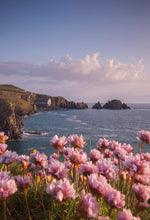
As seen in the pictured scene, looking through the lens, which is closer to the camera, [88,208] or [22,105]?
[88,208]

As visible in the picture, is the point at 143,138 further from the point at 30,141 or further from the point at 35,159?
the point at 30,141

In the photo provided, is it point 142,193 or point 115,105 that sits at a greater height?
point 115,105

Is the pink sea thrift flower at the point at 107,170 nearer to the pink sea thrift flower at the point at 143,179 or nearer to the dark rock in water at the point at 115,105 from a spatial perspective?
the pink sea thrift flower at the point at 143,179

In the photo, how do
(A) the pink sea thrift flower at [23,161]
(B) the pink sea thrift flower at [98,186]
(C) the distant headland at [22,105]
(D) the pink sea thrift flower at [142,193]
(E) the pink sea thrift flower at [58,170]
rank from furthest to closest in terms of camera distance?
(C) the distant headland at [22,105]
(A) the pink sea thrift flower at [23,161]
(E) the pink sea thrift flower at [58,170]
(D) the pink sea thrift flower at [142,193]
(B) the pink sea thrift flower at [98,186]

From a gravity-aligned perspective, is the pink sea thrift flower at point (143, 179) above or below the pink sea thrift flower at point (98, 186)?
below

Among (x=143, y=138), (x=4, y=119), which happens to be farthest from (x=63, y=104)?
(x=143, y=138)

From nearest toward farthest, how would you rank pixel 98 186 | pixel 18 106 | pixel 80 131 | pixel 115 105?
pixel 98 186 < pixel 80 131 < pixel 18 106 < pixel 115 105

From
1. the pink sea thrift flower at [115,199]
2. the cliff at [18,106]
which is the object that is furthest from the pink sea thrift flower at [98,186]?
the cliff at [18,106]

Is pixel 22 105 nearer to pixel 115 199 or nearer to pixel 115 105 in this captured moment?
pixel 115 105

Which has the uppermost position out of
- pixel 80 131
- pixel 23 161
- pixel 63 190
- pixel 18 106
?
pixel 18 106

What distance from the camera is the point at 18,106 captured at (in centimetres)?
11100

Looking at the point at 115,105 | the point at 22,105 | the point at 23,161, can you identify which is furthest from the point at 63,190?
the point at 115,105

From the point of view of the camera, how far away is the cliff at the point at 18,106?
186ft

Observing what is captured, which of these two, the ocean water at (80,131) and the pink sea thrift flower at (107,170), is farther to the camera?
the ocean water at (80,131)
